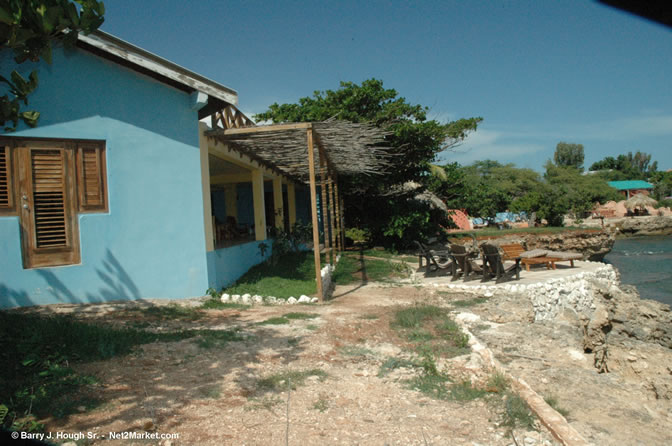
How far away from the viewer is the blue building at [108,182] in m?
7.16

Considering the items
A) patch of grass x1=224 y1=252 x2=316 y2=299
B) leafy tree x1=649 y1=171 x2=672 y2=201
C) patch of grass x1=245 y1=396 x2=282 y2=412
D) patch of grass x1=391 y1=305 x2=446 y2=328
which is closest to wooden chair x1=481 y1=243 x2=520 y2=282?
patch of grass x1=391 y1=305 x2=446 y2=328

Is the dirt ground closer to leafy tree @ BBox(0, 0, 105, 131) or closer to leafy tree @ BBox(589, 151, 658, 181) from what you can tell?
leafy tree @ BBox(0, 0, 105, 131)

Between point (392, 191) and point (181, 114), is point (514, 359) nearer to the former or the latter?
point (181, 114)

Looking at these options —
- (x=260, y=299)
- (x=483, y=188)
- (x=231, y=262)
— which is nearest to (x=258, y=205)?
(x=231, y=262)

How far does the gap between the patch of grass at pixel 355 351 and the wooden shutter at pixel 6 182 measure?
5.84 meters

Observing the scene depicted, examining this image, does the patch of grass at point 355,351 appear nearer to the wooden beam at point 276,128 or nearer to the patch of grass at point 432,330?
the patch of grass at point 432,330

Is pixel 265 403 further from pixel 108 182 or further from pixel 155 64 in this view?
pixel 155 64

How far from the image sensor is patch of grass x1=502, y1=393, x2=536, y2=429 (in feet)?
11.4

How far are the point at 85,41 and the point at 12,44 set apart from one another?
4.35 m

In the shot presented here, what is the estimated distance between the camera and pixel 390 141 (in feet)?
→ 51.9

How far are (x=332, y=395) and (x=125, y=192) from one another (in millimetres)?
5703

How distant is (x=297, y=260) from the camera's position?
12.8m

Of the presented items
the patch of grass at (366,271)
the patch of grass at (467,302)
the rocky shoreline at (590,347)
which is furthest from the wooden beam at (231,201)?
the patch of grass at (467,302)

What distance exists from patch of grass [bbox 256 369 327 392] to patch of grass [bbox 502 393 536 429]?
1.74 m
